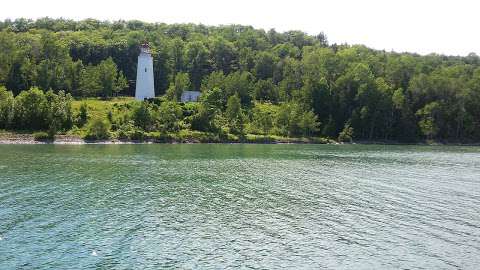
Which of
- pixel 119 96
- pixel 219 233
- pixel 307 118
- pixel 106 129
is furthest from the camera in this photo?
pixel 119 96

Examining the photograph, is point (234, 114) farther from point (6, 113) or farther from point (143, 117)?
point (6, 113)

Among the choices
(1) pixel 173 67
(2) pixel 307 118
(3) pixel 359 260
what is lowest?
(3) pixel 359 260

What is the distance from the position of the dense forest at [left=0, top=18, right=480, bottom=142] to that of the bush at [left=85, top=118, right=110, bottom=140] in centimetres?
50

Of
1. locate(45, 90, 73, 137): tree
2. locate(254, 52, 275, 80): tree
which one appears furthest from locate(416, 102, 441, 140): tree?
locate(45, 90, 73, 137): tree

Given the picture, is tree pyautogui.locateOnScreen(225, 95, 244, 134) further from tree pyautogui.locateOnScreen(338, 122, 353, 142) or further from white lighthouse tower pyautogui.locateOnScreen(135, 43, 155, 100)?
tree pyautogui.locateOnScreen(338, 122, 353, 142)

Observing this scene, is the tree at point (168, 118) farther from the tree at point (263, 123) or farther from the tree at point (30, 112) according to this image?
the tree at point (30, 112)

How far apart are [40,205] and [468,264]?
36.3 m

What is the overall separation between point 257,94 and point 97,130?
7329 centimetres

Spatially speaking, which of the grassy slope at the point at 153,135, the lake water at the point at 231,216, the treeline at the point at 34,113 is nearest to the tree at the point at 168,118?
the grassy slope at the point at 153,135

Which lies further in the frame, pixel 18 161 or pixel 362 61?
pixel 362 61

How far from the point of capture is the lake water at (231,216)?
3228 centimetres

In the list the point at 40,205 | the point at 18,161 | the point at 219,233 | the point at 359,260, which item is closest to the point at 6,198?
the point at 40,205

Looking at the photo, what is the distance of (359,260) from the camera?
107 feet

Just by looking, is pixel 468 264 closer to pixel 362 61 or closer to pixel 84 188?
pixel 84 188
